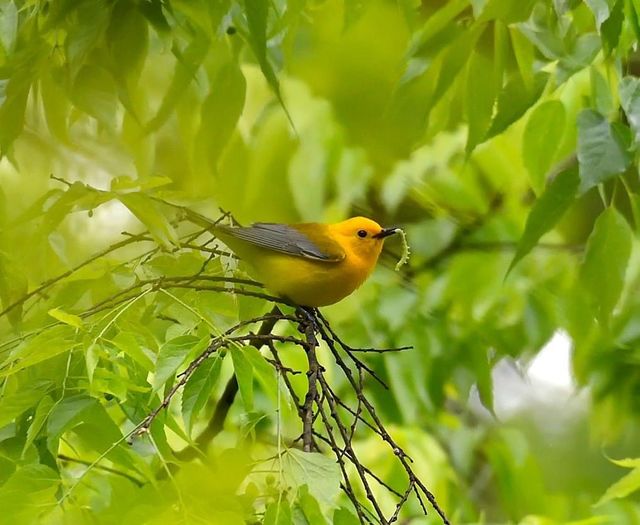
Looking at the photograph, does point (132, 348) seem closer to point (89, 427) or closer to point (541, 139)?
point (89, 427)

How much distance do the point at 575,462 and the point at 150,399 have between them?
4282mm

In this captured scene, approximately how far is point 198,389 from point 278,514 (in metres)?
0.20

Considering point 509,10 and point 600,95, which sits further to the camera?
point 600,95

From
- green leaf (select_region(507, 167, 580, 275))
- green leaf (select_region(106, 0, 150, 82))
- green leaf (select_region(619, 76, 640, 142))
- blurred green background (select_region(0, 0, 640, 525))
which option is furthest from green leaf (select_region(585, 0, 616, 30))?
green leaf (select_region(106, 0, 150, 82))

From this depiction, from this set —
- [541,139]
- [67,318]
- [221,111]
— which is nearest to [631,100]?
[541,139]

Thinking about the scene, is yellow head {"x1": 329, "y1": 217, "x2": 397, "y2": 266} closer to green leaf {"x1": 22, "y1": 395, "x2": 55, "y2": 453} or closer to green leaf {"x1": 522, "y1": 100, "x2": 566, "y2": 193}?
green leaf {"x1": 522, "y1": 100, "x2": 566, "y2": 193}

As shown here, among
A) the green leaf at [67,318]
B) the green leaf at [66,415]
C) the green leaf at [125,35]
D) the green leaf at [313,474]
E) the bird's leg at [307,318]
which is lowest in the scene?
the green leaf at [313,474]

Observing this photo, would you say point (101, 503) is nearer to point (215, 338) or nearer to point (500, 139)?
point (215, 338)

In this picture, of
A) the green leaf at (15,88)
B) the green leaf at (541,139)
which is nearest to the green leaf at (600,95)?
the green leaf at (541,139)

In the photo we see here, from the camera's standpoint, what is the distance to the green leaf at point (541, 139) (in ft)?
5.18

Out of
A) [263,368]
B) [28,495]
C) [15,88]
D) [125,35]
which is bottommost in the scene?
[28,495]

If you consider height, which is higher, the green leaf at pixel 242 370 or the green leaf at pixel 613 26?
the green leaf at pixel 613 26

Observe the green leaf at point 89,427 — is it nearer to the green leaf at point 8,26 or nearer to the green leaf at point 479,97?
the green leaf at point 8,26

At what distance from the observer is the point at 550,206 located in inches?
54.3
